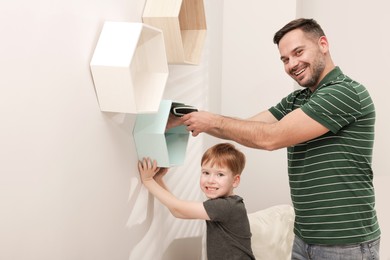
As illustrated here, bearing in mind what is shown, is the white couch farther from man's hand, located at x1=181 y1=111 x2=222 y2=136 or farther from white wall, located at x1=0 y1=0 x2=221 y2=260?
man's hand, located at x1=181 y1=111 x2=222 y2=136

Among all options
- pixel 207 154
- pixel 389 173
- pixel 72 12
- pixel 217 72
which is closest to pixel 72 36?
pixel 72 12

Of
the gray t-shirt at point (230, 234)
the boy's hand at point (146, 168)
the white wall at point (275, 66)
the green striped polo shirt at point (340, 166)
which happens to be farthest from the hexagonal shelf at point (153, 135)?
the white wall at point (275, 66)

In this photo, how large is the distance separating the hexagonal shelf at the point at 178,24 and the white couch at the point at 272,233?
0.80 meters

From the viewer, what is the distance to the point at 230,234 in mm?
1576

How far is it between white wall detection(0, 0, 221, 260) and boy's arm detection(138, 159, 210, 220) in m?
0.04

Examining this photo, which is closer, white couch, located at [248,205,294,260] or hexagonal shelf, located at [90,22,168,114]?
hexagonal shelf, located at [90,22,168,114]

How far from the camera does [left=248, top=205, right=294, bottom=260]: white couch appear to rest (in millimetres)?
1929

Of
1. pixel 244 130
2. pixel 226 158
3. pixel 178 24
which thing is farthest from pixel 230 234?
pixel 178 24

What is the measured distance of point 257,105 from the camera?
244 centimetres

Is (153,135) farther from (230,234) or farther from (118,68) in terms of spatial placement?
(230,234)

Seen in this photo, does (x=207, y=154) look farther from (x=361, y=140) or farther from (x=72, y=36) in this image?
(x=72, y=36)

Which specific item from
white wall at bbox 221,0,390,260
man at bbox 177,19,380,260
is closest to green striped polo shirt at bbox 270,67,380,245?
man at bbox 177,19,380,260

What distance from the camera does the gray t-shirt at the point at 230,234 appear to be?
1.55m

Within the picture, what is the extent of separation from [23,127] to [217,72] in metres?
1.64
